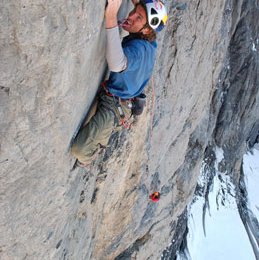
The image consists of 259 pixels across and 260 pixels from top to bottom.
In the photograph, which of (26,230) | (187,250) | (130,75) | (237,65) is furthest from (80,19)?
(237,65)

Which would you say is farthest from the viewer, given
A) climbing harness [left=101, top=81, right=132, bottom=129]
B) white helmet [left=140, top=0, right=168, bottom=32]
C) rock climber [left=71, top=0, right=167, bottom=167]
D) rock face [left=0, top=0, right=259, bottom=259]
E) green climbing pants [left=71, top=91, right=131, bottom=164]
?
climbing harness [left=101, top=81, right=132, bottom=129]

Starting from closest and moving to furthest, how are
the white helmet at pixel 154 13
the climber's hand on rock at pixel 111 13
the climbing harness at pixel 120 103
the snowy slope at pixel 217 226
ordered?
the climber's hand on rock at pixel 111 13, the white helmet at pixel 154 13, the climbing harness at pixel 120 103, the snowy slope at pixel 217 226

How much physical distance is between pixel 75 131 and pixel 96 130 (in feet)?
0.66

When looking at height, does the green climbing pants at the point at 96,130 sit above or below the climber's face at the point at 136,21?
below

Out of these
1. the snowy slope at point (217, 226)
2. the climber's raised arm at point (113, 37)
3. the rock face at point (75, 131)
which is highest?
the climber's raised arm at point (113, 37)

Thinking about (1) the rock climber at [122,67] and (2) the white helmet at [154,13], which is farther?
(2) the white helmet at [154,13]

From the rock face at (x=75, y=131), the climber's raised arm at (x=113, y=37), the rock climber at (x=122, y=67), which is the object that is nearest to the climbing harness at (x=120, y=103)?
the rock climber at (x=122, y=67)

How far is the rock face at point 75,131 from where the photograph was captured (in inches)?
129

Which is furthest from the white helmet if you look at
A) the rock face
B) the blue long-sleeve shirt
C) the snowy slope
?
the snowy slope

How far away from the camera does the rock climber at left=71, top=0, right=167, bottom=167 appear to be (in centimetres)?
401

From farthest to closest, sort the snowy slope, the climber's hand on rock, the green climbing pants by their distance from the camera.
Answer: the snowy slope
the green climbing pants
the climber's hand on rock

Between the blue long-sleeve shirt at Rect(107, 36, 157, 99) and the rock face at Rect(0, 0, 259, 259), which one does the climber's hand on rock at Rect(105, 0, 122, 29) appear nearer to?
the rock face at Rect(0, 0, 259, 259)

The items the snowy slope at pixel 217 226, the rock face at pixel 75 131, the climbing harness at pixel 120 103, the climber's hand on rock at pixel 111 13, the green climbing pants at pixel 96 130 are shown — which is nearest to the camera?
the rock face at pixel 75 131

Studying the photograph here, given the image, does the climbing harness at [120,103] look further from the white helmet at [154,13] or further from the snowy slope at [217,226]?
the snowy slope at [217,226]
